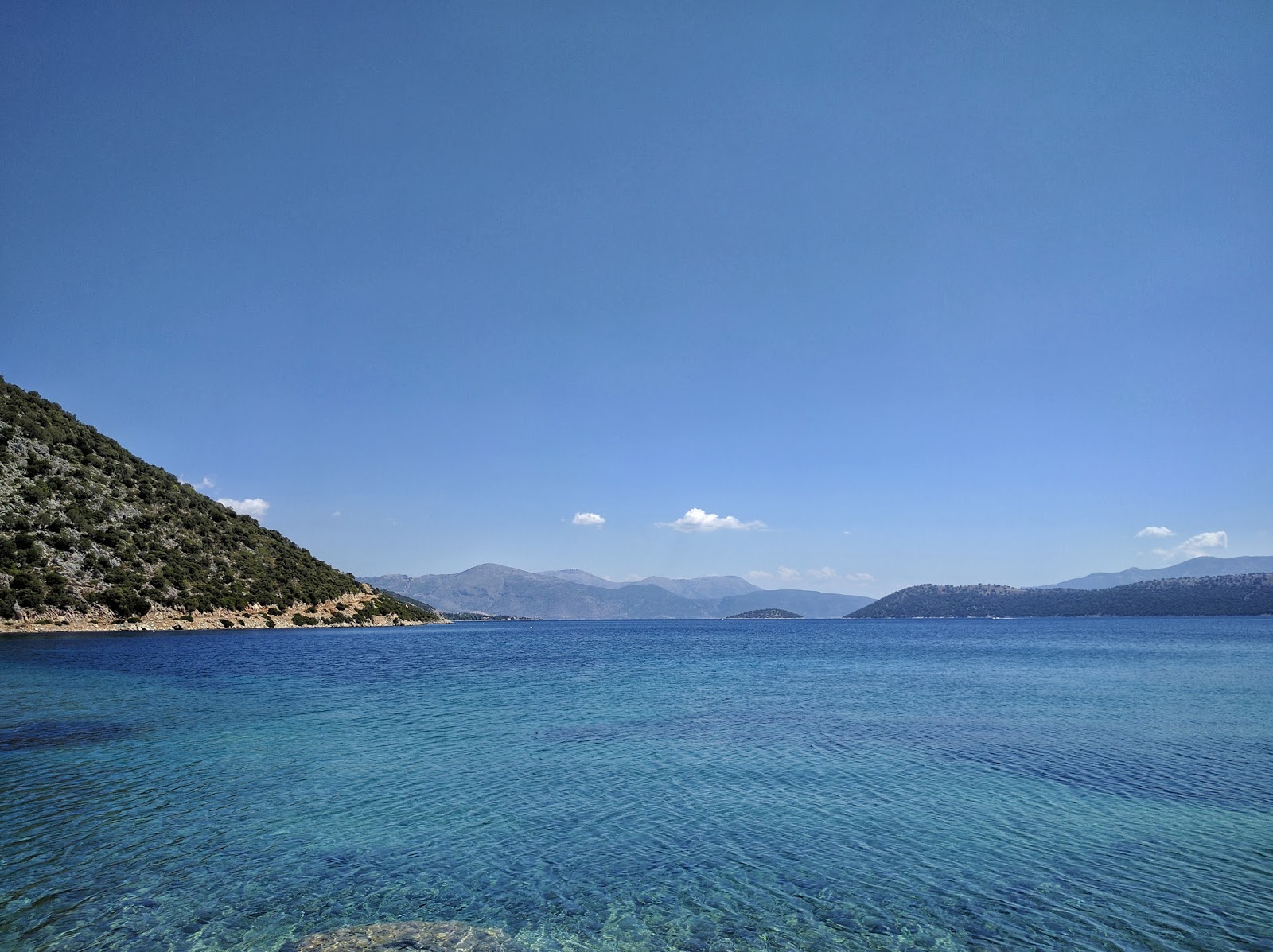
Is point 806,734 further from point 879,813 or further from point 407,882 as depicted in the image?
point 407,882

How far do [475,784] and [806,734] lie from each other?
13536 millimetres

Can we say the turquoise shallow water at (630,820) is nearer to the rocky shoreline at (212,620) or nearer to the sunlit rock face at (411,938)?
the sunlit rock face at (411,938)

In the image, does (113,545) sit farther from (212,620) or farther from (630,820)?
(630,820)

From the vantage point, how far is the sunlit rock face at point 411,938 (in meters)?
9.12

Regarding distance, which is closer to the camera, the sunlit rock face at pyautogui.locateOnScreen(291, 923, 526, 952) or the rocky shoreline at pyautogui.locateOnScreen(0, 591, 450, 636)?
the sunlit rock face at pyautogui.locateOnScreen(291, 923, 526, 952)

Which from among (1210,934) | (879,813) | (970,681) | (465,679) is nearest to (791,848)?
(879,813)

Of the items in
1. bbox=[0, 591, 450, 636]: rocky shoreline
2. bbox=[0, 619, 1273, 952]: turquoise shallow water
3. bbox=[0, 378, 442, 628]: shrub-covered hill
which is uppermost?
bbox=[0, 378, 442, 628]: shrub-covered hill

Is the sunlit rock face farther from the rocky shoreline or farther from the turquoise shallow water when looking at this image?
the rocky shoreline

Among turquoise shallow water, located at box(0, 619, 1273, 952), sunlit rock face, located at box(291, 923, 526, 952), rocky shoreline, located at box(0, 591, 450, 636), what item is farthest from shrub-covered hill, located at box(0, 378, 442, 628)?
sunlit rock face, located at box(291, 923, 526, 952)

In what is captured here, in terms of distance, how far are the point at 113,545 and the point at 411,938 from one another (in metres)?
79.0

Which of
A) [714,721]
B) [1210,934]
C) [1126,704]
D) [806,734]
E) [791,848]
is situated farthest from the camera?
[1126,704]

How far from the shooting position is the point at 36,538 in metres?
61.3

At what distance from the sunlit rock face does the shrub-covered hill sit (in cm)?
6822

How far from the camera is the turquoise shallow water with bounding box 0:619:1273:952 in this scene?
33.8ft
